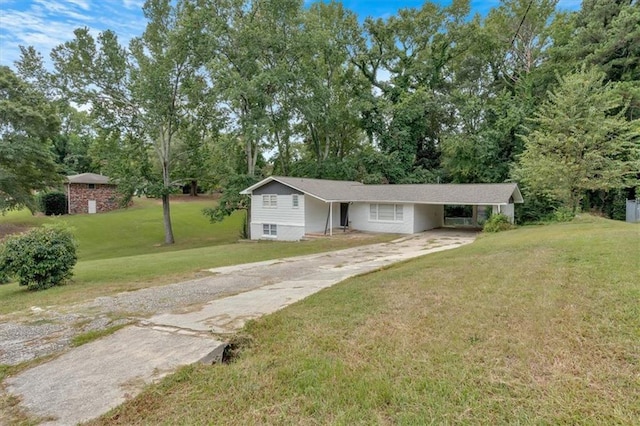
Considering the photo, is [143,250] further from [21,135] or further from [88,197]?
[88,197]

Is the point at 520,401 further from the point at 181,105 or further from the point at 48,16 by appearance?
the point at 181,105

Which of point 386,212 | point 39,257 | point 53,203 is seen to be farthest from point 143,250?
point 53,203

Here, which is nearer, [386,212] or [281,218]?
[386,212]

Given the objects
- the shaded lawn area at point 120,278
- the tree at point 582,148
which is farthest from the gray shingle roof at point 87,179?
the tree at point 582,148

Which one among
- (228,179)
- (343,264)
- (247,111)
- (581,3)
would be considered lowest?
(343,264)

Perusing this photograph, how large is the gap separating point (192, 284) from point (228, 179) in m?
18.2

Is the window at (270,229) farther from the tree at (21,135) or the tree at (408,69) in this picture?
the tree at (21,135)

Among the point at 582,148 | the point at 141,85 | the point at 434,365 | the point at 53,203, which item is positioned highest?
the point at 141,85

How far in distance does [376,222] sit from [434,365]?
18904 mm

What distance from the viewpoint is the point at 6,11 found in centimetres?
1326

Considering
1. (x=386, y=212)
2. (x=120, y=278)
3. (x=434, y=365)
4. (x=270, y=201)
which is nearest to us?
(x=434, y=365)

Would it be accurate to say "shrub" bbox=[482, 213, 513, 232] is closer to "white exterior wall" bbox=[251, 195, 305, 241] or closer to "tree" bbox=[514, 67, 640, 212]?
"tree" bbox=[514, 67, 640, 212]

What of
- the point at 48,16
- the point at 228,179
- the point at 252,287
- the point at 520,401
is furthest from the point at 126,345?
the point at 228,179

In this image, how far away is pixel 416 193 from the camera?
21.5 meters
